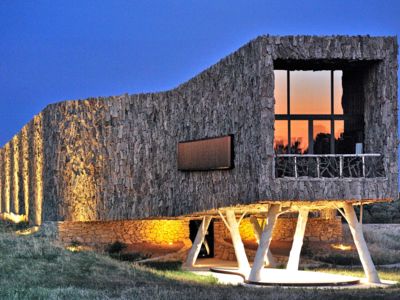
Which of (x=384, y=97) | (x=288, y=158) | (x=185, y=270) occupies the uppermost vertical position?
(x=384, y=97)

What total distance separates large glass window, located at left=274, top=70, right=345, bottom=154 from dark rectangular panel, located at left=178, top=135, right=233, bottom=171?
1988 millimetres

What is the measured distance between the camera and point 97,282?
23.3m

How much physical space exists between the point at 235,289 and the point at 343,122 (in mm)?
7733

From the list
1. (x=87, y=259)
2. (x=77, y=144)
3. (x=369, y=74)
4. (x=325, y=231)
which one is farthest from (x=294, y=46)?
(x=325, y=231)

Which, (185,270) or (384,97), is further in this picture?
(185,270)

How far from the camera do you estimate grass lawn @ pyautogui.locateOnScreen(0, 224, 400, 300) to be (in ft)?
66.0

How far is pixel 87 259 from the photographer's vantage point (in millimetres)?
27688

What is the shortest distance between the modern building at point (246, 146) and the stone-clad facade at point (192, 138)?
0.14ft

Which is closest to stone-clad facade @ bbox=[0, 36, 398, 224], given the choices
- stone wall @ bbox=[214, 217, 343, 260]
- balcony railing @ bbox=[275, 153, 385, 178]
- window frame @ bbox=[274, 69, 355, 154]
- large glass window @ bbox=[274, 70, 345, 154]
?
balcony railing @ bbox=[275, 153, 385, 178]

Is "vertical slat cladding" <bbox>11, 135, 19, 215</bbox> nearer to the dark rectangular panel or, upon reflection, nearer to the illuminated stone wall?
the illuminated stone wall

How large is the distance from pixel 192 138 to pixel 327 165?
6651 mm

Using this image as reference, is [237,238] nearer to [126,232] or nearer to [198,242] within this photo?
[198,242]

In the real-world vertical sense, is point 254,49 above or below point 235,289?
above

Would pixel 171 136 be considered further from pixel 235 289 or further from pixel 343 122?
pixel 235 289
